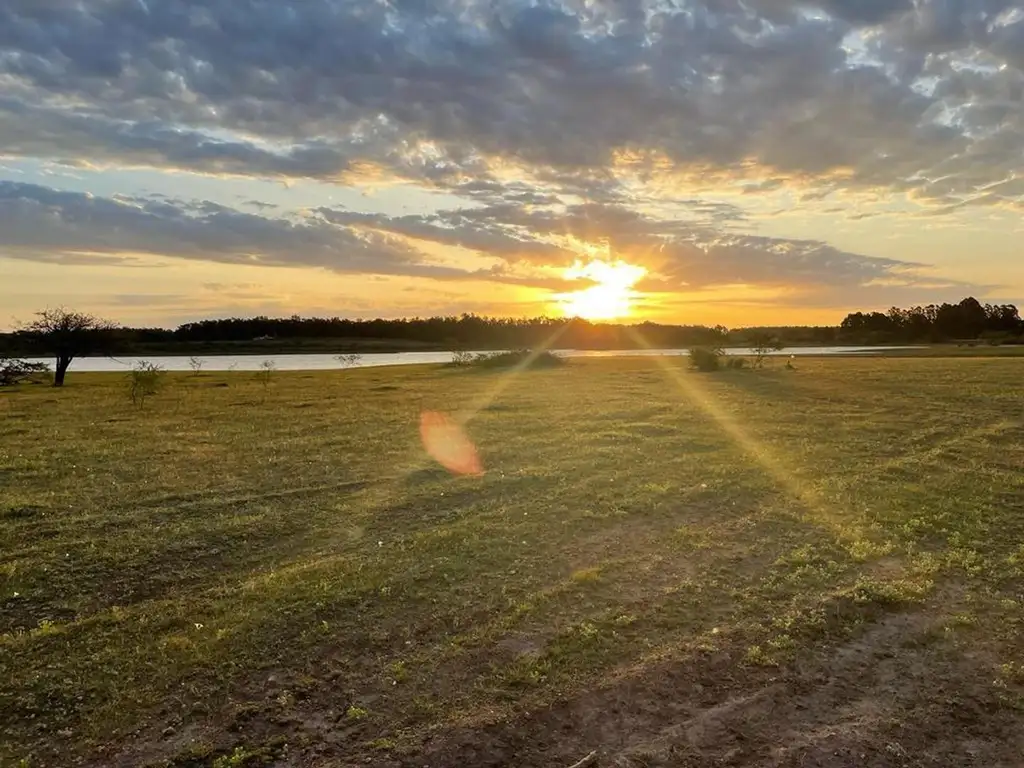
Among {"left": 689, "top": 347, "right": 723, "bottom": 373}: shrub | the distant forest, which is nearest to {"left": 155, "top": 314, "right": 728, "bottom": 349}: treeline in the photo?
the distant forest

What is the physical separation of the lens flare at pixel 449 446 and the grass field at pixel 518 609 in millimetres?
447

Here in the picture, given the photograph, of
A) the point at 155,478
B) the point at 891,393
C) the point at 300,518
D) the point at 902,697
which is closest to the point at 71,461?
the point at 155,478

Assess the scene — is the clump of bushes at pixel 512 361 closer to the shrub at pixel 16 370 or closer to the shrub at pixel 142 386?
the shrub at pixel 16 370

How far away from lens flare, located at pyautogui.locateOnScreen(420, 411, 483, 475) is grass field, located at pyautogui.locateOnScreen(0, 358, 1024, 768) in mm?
447

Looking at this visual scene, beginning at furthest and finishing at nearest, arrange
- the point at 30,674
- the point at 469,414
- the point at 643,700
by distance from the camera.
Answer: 1. the point at 469,414
2. the point at 30,674
3. the point at 643,700

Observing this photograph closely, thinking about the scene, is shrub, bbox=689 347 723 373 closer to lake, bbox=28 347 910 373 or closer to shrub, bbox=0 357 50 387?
lake, bbox=28 347 910 373

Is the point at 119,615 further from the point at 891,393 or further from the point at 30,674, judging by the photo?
the point at 891,393

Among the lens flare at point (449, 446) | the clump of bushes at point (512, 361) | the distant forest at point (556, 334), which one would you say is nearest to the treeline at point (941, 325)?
the distant forest at point (556, 334)

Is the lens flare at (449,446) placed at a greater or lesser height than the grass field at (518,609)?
greater

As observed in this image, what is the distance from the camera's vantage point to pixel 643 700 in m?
5.30

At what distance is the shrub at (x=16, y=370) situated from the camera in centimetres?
4266

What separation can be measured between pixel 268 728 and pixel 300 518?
19.1ft

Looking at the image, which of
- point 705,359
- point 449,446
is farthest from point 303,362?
point 449,446

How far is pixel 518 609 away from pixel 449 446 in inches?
407
